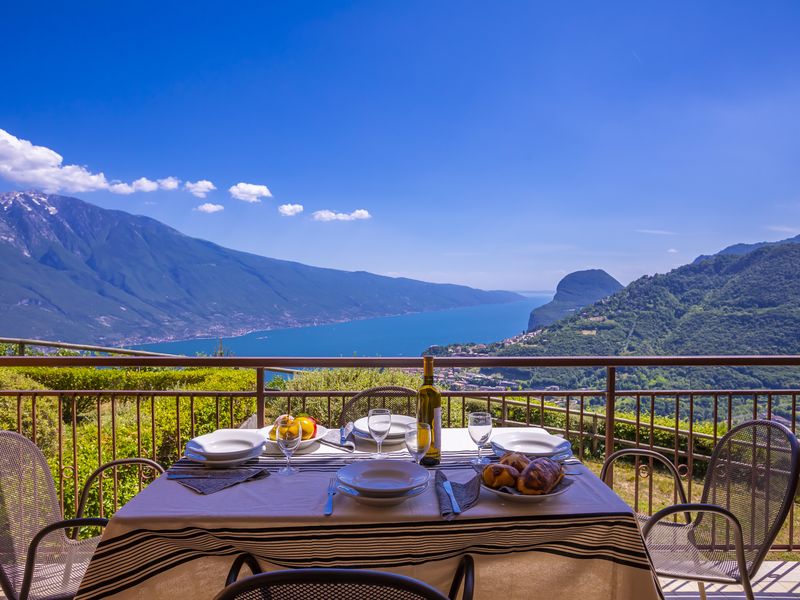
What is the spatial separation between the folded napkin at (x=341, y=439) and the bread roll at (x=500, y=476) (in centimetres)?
58

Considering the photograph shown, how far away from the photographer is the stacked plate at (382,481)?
4.02 ft

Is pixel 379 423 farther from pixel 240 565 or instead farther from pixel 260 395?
pixel 260 395

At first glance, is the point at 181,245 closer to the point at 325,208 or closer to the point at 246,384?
the point at 325,208

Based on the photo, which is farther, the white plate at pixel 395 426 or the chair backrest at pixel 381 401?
the chair backrest at pixel 381 401

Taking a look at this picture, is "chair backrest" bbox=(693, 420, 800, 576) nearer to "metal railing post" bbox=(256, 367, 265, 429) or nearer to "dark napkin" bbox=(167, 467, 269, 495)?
"dark napkin" bbox=(167, 467, 269, 495)

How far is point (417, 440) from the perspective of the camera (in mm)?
1456

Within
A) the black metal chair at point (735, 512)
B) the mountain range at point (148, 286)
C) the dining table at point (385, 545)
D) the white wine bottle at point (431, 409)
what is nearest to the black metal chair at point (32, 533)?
the dining table at point (385, 545)

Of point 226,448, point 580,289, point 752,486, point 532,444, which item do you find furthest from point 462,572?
point 580,289

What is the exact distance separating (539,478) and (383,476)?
41 cm

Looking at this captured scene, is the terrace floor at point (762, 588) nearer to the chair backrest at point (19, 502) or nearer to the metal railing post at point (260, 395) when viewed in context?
the metal railing post at point (260, 395)

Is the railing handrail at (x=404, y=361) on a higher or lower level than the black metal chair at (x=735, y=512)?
higher

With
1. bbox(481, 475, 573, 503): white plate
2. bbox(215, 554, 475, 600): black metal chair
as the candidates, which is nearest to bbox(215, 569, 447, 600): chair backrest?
bbox(215, 554, 475, 600): black metal chair

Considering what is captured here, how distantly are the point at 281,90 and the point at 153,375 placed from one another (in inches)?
462

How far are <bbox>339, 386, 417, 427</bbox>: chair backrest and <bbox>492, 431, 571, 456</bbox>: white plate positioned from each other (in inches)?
25.9
